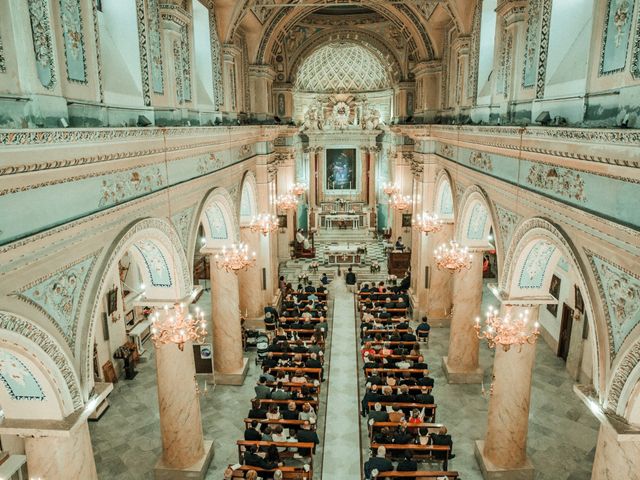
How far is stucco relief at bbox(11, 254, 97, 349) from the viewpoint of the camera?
4.94 m

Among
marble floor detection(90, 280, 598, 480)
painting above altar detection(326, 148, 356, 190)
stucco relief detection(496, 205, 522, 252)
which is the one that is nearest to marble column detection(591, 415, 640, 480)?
stucco relief detection(496, 205, 522, 252)

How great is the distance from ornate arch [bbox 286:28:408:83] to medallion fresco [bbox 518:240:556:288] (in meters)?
15.4

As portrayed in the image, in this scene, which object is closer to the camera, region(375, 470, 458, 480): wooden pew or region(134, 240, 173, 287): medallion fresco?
region(134, 240, 173, 287): medallion fresco

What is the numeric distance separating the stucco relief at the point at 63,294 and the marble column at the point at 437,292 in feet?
42.4

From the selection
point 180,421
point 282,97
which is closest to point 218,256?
Answer: point 180,421

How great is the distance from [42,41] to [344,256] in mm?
19772

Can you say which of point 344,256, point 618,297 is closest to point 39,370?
point 618,297

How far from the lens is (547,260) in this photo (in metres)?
8.68

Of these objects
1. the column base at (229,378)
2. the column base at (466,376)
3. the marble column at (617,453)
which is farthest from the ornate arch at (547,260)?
the column base at (229,378)

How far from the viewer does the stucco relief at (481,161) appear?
10062mm

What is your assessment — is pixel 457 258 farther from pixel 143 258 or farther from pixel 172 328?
pixel 143 258

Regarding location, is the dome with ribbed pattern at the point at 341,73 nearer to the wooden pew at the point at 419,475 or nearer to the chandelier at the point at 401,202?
the chandelier at the point at 401,202

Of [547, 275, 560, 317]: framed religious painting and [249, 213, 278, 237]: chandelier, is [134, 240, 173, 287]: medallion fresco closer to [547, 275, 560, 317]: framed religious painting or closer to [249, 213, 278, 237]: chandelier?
[249, 213, 278, 237]: chandelier

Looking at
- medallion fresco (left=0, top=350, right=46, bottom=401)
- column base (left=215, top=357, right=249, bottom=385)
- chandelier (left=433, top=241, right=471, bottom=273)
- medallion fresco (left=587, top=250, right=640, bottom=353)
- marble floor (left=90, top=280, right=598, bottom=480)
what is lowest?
marble floor (left=90, top=280, right=598, bottom=480)
